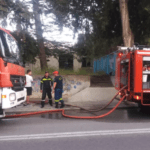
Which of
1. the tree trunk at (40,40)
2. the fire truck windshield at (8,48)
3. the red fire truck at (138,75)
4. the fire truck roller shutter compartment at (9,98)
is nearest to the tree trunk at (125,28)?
the red fire truck at (138,75)

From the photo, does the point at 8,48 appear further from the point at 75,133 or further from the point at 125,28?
the point at 125,28

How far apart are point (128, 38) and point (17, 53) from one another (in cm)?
606

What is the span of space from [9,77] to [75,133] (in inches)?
89.8

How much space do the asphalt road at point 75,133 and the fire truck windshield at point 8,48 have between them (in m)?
2.02

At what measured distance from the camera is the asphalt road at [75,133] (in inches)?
162

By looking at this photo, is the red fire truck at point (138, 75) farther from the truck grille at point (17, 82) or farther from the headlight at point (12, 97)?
the headlight at point (12, 97)

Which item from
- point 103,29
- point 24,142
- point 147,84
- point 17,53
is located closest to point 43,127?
point 24,142

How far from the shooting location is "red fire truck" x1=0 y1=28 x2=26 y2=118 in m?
5.08

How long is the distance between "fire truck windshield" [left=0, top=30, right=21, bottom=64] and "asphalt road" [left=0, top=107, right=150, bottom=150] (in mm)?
2018

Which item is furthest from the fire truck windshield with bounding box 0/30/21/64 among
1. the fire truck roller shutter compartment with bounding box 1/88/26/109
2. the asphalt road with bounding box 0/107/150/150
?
the asphalt road with bounding box 0/107/150/150

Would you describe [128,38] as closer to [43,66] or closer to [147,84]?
[147,84]

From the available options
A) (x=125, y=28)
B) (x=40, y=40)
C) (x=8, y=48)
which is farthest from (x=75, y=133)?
(x=40, y=40)

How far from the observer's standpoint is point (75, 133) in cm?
495

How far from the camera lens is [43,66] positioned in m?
13.1
